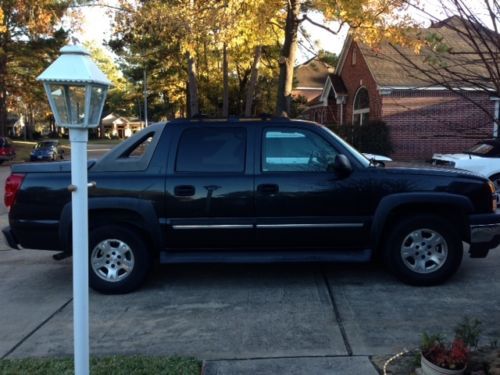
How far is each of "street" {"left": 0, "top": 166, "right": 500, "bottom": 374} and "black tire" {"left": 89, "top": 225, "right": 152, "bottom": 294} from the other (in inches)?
5.8

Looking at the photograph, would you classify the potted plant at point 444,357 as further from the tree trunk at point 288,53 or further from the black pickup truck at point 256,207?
the tree trunk at point 288,53

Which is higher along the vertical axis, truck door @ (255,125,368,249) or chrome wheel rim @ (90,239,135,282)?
truck door @ (255,125,368,249)

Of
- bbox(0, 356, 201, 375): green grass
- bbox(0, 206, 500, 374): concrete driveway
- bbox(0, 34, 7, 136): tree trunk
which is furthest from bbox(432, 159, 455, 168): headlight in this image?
bbox(0, 34, 7, 136): tree trunk

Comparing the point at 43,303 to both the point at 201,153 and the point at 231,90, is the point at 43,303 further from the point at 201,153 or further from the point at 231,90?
the point at 231,90

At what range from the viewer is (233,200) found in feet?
18.6

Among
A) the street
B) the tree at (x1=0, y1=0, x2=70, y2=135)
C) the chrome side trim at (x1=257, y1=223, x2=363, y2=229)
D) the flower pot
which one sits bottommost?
the street

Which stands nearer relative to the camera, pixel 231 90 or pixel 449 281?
pixel 449 281

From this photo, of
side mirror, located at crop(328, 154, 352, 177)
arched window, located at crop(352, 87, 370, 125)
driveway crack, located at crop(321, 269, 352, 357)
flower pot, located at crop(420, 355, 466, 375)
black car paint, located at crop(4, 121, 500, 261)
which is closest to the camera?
flower pot, located at crop(420, 355, 466, 375)

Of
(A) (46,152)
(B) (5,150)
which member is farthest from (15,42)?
(B) (5,150)

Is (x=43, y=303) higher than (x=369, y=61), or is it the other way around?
(x=369, y=61)

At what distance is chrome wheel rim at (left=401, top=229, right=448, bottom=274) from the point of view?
5738 millimetres

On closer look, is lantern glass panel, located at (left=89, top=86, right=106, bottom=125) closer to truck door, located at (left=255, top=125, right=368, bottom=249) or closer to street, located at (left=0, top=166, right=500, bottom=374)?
street, located at (left=0, top=166, right=500, bottom=374)

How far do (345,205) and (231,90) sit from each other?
32940mm

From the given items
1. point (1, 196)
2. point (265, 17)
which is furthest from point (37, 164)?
point (1, 196)
